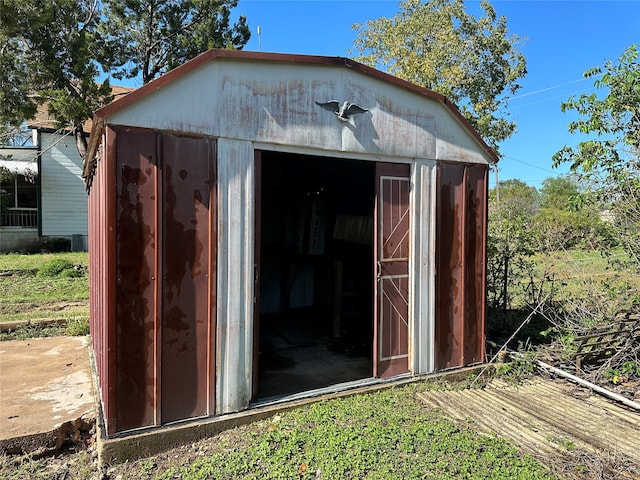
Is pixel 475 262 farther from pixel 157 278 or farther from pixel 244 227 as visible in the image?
pixel 157 278

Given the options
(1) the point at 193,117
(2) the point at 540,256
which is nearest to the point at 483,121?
(2) the point at 540,256

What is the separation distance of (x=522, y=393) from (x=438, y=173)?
2558 millimetres

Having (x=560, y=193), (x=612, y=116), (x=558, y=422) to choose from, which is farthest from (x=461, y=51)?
(x=560, y=193)

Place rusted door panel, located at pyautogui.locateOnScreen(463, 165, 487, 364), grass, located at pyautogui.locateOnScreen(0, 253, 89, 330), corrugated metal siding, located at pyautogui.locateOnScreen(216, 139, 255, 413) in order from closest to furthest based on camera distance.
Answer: corrugated metal siding, located at pyautogui.locateOnScreen(216, 139, 255, 413), rusted door panel, located at pyautogui.locateOnScreen(463, 165, 487, 364), grass, located at pyautogui.locateOnScreen(0, 253, 89, 330)

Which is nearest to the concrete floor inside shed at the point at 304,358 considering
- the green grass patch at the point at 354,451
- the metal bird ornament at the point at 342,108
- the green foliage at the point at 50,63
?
the green grass patch at the point at 354,451

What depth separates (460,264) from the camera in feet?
16.8

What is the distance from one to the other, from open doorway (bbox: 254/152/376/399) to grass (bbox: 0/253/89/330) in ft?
11.1

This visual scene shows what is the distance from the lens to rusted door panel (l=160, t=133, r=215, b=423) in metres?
3.51

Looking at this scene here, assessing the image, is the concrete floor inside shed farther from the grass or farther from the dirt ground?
the grass

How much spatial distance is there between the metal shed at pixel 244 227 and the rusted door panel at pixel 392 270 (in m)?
0.02

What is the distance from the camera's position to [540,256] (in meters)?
7.26

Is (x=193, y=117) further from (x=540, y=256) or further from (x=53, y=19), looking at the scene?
(x=53, y=19)

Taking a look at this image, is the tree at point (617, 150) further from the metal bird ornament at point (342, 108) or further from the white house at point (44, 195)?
the white house at point (44, 195)

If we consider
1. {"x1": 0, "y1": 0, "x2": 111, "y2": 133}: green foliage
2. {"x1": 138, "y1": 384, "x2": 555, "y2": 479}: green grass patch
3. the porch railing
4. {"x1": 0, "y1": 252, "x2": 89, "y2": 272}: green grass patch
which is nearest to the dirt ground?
{"x1": 138, "y1": 384, "x2": 555, "y2": 479}: green grass patch
